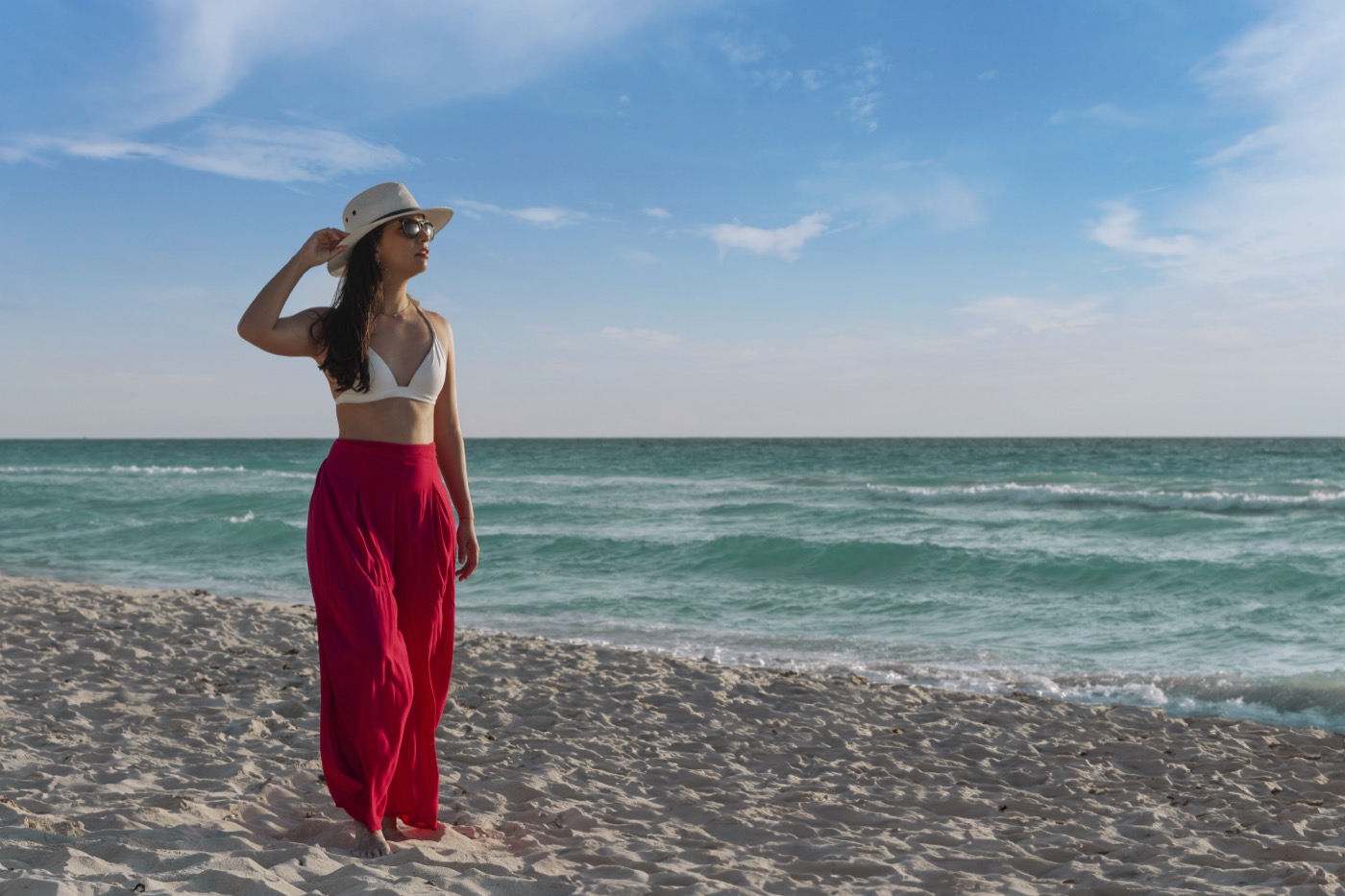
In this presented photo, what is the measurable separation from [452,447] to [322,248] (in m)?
0.77

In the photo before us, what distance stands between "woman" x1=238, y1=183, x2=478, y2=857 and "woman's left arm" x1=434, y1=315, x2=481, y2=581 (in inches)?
1.8

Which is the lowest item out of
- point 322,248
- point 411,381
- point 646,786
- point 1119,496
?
point 646,786

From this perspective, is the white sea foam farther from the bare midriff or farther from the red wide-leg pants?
the bare midriff

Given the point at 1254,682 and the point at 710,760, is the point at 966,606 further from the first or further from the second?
the point at 710,760

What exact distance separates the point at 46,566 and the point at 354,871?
42.8 feet

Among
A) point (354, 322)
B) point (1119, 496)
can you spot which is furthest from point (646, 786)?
point (1119, 496)

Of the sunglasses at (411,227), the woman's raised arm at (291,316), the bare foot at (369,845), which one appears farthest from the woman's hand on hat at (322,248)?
the bare foot at (369,845)

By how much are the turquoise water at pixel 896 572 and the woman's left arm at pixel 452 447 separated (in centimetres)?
475

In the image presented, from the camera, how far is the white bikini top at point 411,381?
124 inches

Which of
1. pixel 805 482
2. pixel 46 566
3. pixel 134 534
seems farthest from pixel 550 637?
pixel 805 482

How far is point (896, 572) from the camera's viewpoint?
13250 mm

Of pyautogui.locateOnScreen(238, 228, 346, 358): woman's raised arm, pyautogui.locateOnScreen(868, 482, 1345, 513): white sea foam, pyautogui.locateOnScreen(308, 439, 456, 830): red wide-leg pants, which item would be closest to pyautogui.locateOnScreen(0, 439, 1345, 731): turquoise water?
pyautogui.locateOnScreen(868, 482, 1345, 513): white sea foam

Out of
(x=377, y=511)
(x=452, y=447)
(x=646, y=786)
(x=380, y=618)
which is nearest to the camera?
(x=380, y=618)

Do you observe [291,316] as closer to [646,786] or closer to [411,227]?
[411,227]
